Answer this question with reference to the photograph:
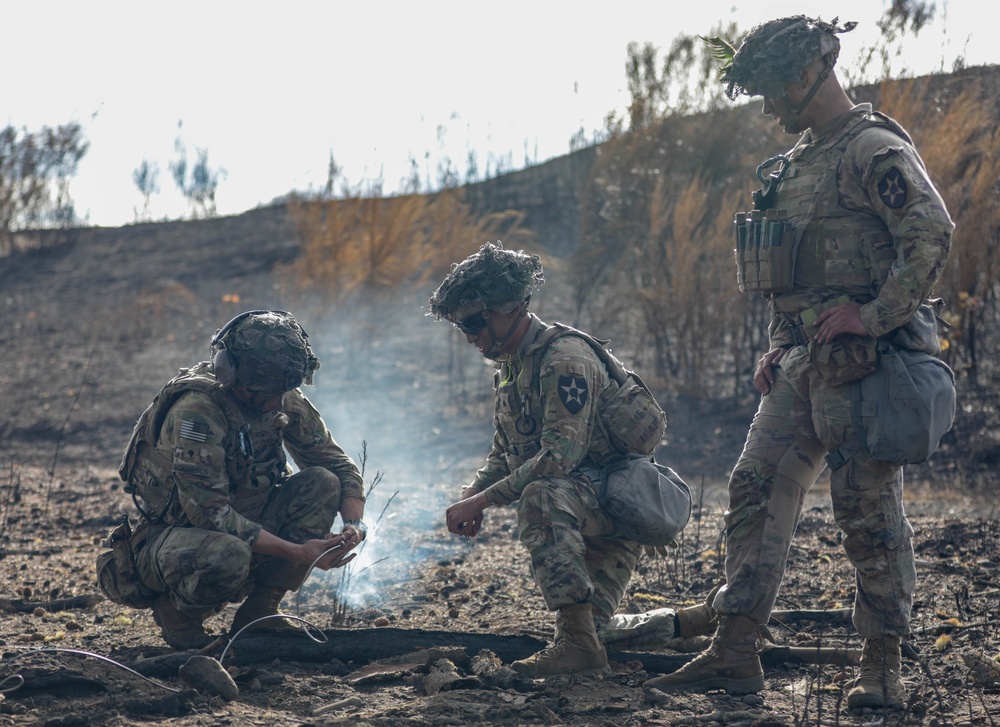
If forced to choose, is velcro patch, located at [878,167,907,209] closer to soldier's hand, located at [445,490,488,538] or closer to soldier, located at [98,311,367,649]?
soldier's hand, located at [445,490,488,538]

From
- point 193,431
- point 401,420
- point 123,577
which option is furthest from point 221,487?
point 401,420

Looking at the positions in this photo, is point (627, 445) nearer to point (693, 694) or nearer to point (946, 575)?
point (693, 694)

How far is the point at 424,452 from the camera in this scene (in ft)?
32.4

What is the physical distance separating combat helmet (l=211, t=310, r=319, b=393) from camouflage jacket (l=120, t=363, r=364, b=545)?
0.13 metres

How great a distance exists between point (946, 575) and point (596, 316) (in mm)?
7429

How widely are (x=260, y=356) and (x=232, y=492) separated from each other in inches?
25.3

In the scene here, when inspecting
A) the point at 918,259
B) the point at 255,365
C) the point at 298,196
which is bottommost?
the point at 255,365

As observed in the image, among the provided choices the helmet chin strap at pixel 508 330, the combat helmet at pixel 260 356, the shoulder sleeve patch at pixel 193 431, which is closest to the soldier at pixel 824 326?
the helmet chin strap at pixel 508 330

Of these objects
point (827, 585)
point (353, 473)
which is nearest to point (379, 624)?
point (353, 473)

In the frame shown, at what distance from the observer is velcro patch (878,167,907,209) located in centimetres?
323

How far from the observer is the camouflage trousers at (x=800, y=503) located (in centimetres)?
336

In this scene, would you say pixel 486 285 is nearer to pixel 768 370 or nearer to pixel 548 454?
pixel 548 454

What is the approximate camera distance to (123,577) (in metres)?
4.09

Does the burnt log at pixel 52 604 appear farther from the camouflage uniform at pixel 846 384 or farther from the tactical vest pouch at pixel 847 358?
the tactical vest pouch at pixel 847 358
